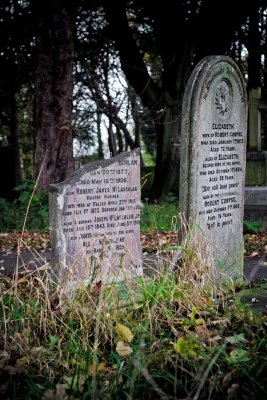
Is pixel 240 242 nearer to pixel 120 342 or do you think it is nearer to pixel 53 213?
pixel 53 213

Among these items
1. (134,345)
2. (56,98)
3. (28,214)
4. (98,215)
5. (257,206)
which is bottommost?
(134,345)

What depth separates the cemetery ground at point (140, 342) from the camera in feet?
9.21

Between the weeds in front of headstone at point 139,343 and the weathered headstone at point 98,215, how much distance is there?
0.55 meters

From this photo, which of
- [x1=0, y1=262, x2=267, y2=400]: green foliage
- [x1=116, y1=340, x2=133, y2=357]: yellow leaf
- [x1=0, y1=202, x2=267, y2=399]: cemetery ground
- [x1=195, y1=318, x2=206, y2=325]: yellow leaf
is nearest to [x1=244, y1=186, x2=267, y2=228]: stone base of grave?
[x1=0, y1=202, x2=267, y2=399]: cemetery ground

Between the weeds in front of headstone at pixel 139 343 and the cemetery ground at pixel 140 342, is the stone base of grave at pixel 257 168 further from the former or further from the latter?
the weeds in front of headstone at pixel 139 343

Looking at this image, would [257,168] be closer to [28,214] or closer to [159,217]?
[159,217]

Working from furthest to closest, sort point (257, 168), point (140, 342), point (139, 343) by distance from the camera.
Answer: point (257, 168) → point (139, 343) → point (140, 342)

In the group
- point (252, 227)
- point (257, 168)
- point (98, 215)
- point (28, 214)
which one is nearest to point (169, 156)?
point (257, 168)

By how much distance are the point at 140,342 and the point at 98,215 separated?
79.8 inches

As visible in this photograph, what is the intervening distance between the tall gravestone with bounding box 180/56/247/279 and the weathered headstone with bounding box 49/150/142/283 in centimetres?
72

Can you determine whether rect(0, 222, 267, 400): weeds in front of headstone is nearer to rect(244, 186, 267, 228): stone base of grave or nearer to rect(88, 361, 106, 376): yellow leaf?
rect(88, 361, 106, 376): yellow leaf

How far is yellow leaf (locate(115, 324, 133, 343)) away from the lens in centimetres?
339

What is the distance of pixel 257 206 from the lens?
9047 mm

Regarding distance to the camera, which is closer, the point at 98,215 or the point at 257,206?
the point at 98,215
